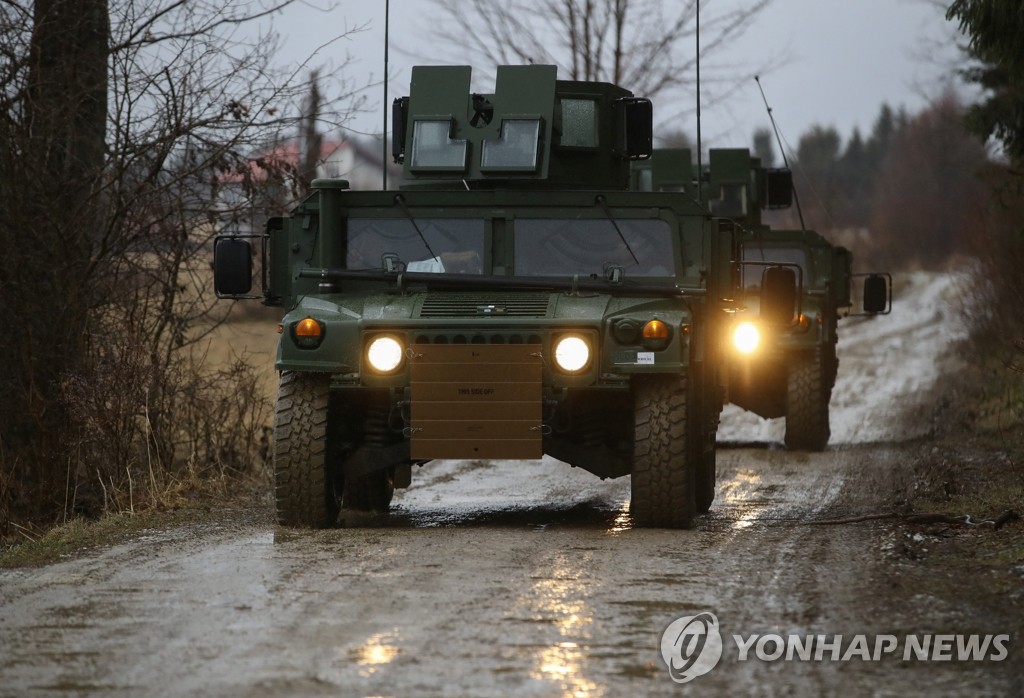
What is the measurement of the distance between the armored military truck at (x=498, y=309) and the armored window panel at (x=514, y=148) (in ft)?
0.04

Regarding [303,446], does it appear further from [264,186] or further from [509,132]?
[264,186]

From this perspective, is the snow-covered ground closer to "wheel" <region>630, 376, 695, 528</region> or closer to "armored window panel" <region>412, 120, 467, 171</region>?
"armored window panel" <region>412, 120, 467, 171</region>

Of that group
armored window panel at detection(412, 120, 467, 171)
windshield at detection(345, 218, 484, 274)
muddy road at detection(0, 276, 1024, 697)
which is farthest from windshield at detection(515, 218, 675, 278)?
muddy road at detection(0, 276, 1024, 697)

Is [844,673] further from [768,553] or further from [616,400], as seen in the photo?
[616,400]

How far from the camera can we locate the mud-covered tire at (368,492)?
9787 mm

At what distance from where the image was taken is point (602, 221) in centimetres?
928

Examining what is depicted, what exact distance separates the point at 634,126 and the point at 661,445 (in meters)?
3.17

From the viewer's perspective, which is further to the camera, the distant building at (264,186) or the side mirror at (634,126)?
the distant building at (264,186)

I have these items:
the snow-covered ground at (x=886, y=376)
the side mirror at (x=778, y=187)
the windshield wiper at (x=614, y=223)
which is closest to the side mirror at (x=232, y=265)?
the windshield wiper at (x=614, y=223)

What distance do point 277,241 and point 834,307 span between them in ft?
23.7

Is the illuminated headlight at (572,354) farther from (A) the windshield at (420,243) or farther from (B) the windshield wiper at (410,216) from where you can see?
(B) the windshield wiper at (410,216)

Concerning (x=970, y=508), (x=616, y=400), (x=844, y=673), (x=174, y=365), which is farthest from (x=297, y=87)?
(x=844, y=673)

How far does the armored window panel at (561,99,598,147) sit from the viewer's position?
10.5 meters

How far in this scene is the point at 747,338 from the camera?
14.3 meters
